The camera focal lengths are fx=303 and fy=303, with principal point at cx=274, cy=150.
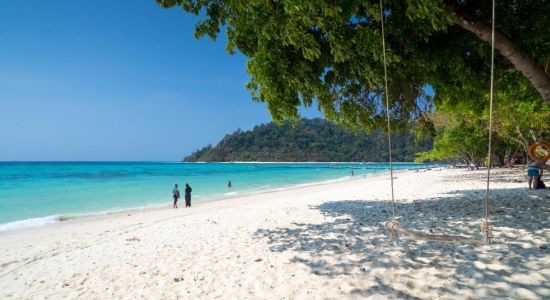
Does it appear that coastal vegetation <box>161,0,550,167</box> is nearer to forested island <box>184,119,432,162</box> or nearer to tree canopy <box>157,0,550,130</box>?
tree canopy <box>157,0,550,130</box>

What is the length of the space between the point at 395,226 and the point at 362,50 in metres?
3.33

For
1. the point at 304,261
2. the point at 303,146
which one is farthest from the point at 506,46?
the point at 303,146

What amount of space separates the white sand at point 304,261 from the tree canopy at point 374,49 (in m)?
Result: 3.05

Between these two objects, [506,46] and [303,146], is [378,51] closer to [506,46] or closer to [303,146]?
[506,46]

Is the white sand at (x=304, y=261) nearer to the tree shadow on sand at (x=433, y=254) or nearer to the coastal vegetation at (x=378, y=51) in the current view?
the tree shadow on sand at (x=433, y=254)

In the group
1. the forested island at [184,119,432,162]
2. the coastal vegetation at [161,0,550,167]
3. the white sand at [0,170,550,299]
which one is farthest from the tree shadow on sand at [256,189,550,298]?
the forested island at [184,119,432,162]

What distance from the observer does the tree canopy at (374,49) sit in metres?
5.35

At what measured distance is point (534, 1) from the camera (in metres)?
6.31

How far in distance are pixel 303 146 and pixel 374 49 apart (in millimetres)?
166989

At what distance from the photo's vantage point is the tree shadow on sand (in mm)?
3990

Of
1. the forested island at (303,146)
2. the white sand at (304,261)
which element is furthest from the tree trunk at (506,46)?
the forested island at (303,146)

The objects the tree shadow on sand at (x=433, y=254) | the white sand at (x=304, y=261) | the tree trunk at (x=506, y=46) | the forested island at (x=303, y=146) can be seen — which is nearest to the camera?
the tree shadow on sand at (x=433, y=254)

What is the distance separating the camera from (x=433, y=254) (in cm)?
520

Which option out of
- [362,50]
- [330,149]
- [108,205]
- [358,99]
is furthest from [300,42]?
[330,149]
